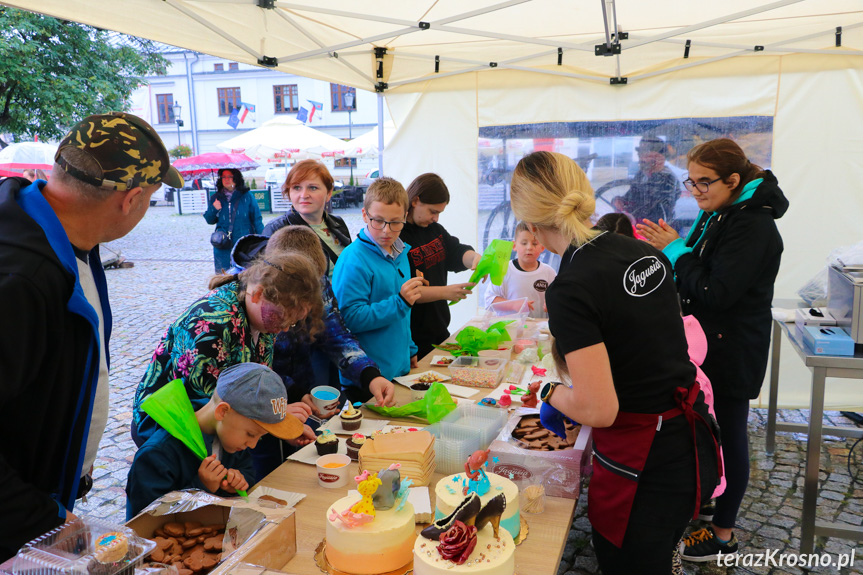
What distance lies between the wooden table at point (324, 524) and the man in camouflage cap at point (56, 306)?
0.56 metres

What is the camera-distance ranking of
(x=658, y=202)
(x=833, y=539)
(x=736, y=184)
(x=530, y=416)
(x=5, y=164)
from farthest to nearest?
(x=5, y=164), (x=658, y=202), (x=833, y=539), (x=736, y=184), (x=530, y=416)

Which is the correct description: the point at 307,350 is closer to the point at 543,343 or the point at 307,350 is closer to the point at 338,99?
the point at 543,343

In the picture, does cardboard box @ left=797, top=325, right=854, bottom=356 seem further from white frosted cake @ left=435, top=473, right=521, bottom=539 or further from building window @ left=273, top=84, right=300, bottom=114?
building window @ left=273, top=84, right=300, bottom=114

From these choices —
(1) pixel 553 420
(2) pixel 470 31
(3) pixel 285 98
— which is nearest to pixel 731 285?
(1) pixel 553 420

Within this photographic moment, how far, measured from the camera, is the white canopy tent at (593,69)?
3766 millimetres

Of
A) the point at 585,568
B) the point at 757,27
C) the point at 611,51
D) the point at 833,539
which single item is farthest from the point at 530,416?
the point at 757,27

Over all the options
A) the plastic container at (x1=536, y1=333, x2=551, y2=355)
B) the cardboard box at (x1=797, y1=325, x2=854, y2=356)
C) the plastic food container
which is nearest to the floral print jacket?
the plastic food container

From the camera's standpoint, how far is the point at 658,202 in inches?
203

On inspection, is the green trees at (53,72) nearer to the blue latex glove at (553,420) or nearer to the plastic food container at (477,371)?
the plastic food container at (477,371)

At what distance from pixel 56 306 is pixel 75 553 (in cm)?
49

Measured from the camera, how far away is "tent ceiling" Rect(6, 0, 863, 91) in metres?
3.25

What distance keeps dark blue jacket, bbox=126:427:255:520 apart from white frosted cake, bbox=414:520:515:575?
0.75 meters

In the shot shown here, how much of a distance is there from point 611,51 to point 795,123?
65.9 inches

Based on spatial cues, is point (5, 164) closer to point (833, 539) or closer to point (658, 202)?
point (658, 202)
